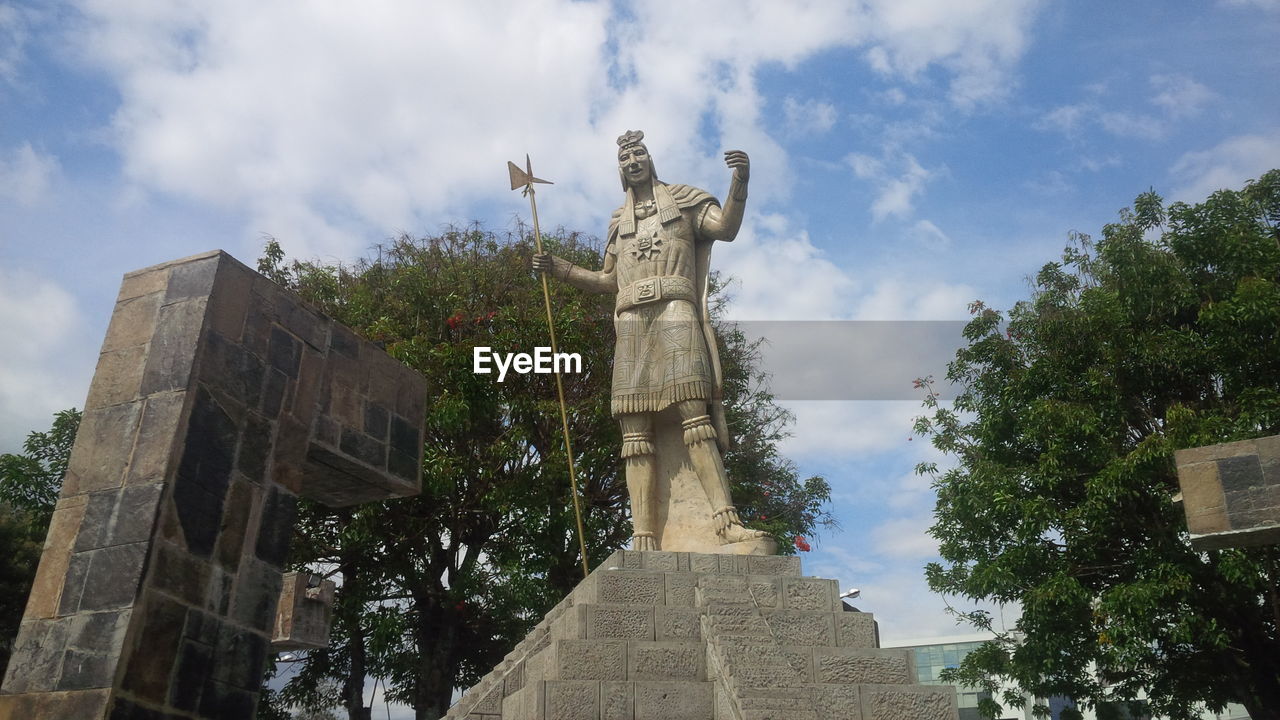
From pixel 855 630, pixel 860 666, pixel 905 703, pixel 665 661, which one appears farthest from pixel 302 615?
pixel 905 703

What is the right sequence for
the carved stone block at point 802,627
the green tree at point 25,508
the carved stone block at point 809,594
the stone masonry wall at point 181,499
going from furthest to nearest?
the green tree at point 25,508
the carved stone block at point 809,594
the carved stone block at point 802,627
the stone masonry wall at point 181,499

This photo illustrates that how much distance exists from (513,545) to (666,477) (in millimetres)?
7256

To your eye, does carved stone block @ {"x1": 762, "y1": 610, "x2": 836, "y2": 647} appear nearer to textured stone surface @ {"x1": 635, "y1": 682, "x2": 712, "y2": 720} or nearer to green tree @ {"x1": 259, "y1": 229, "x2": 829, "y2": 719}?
textured stone surface @ {"x1": 635, "y1": 682, "x2": 712, "y2": 720}

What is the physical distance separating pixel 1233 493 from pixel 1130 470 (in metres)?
5.92

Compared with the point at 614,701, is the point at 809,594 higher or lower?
higher

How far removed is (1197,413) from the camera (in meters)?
13.8

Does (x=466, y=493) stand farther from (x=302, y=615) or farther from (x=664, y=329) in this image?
(x=664, y=329)

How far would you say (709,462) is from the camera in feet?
28.9

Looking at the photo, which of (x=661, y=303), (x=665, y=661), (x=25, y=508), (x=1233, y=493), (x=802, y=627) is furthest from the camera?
(x=25, y=508)

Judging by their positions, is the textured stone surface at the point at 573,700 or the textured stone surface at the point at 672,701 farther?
the textured stone surface at the point at 672,701

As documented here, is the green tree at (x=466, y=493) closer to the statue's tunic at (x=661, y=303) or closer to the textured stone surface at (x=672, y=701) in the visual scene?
the statue's tunic at (x=661, y=303)

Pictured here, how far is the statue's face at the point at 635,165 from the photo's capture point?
10.0 meters

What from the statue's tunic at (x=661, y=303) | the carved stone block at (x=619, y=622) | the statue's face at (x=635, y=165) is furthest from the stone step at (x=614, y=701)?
the statue's face at (x=635, y=165)

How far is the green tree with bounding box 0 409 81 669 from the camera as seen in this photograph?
15.5 meters
